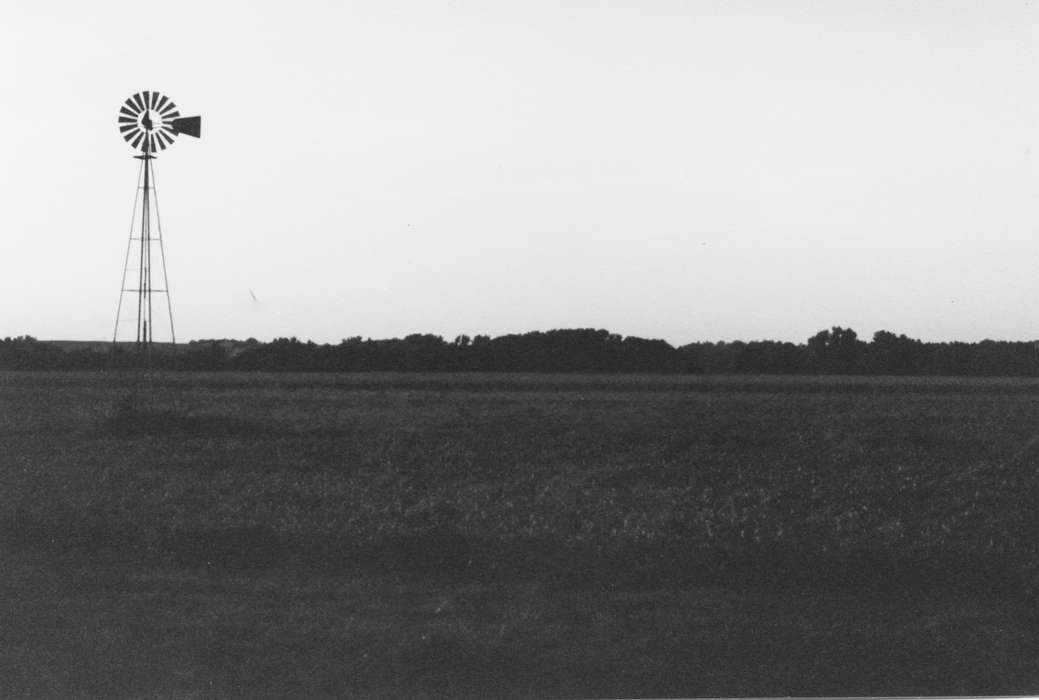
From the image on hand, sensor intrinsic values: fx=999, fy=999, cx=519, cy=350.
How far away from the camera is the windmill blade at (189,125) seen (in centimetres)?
1778

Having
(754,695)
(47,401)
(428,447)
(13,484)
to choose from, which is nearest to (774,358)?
(428,447)

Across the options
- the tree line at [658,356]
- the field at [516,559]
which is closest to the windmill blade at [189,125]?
the field at [516,559]

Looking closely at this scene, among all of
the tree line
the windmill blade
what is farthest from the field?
the tree line

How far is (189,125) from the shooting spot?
1797cm

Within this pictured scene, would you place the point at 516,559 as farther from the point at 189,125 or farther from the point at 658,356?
the point at 658,356

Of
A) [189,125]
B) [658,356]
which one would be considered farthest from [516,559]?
A: [658,356]

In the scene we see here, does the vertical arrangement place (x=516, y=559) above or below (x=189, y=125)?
below

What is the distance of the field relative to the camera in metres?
7.45

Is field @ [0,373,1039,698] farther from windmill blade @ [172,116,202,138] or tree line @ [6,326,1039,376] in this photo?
tree line @ [6,326,1039,376]

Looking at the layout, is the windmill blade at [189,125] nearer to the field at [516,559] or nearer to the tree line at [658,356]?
the field at [516,559]

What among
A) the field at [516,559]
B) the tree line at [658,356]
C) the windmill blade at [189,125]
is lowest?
the field at [516,559]

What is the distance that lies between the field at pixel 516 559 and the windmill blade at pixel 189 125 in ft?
17.8

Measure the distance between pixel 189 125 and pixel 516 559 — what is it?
1155 cm

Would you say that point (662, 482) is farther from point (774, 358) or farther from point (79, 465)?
point (774, 358)
